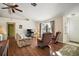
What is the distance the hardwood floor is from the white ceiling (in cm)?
49

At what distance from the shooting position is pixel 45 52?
196 centimetres

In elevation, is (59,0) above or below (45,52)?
above

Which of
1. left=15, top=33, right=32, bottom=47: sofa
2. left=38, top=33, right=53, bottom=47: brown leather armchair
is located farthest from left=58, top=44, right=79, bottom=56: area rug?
left=15, top=33, right=32, bottom=47: sofa

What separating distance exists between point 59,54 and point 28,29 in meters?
0.72

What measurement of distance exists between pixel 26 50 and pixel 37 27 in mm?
460

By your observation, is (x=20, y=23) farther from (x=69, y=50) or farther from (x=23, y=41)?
(x=69, y=50)

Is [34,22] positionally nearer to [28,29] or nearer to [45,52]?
[28,29]

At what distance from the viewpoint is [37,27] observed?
2002 millimetres

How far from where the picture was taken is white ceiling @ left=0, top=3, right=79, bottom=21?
1.89 metres

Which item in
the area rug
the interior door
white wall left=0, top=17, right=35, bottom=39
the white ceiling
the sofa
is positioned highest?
the white ceiling

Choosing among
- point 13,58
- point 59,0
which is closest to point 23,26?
point 13,58

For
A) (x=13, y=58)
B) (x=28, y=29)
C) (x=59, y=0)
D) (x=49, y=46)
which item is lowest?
(x=13, y=58)

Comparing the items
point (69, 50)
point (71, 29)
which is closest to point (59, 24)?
point (71, 29)

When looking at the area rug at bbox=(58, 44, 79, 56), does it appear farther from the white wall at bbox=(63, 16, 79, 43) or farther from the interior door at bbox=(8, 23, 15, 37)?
the interior door at bbox=(8, 23, 15, 37)
